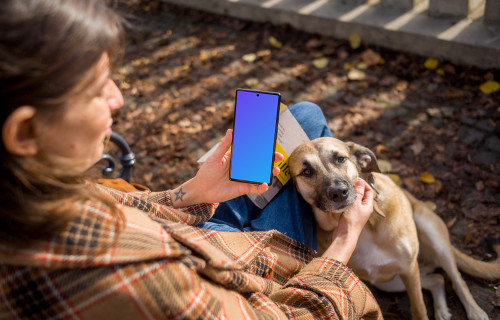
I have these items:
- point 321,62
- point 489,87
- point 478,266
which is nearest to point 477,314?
point 478,266

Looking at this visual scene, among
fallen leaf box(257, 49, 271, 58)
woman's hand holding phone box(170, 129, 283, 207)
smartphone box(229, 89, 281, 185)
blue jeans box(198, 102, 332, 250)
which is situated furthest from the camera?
fallen leaf box(257, 49, 271, 58)

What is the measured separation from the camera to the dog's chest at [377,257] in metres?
2.64

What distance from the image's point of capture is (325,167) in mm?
2688

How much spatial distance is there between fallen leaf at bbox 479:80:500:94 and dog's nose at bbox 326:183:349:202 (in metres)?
2.62

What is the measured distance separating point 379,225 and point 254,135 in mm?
1177

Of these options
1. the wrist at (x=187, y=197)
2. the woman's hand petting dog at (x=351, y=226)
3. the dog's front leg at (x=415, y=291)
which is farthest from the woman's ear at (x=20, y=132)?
the dog's front leg at (x=415, y=291)

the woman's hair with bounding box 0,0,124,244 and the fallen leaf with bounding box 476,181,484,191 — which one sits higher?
the woman's hair with bounding box 0,0,124,244

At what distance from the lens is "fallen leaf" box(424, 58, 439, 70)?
14.9 feet

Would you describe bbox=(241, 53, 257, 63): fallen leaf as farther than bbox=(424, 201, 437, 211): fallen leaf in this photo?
Yes

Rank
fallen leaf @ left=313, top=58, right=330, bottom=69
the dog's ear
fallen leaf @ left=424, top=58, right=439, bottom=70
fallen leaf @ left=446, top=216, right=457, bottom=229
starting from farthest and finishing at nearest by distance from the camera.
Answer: fallen leaf @ left=313, top=58, right=330, bottom=69
fallen leaf @ left=424, top=58, right=439, bottom=70
fallen leaf @ left=446, top=216, right=457, bottom=229
the dog's ear

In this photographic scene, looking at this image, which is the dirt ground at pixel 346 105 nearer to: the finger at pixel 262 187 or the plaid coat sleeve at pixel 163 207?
the plaid coat sleeve at pixel 163 207

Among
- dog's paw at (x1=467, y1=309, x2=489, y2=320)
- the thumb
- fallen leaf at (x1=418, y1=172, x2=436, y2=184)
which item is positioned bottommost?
dog's paw at (x1=467, y1=309, x2=489, y2=320)

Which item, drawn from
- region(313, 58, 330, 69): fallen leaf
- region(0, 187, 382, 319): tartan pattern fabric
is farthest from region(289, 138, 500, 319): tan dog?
region(313, 58, 330, 69): fallen leaf

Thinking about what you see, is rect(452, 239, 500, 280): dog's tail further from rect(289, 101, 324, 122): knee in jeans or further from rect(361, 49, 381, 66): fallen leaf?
rect(361, 49, 381, 66): fallen leaf
